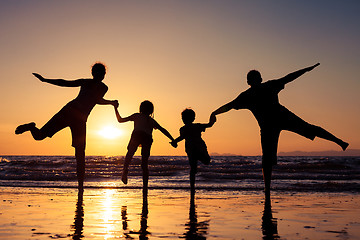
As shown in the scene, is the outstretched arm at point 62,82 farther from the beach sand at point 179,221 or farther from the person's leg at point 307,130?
the person's leg at point 307,130

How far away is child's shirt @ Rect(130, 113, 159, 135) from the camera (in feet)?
29.3

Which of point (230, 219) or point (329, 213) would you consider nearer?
point (230, 219)

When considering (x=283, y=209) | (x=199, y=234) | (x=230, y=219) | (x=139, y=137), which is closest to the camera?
(x=199, y=234)

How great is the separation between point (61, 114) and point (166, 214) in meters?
2.84

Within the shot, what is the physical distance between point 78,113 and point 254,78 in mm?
3291

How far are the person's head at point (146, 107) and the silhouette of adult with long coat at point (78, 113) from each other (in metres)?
0.88

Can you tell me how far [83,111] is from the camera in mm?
8141

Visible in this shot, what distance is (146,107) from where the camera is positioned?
29.8ft

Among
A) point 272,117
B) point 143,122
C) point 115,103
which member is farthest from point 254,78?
point 115,103

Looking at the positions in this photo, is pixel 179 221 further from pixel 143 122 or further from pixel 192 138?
pixel 192 138

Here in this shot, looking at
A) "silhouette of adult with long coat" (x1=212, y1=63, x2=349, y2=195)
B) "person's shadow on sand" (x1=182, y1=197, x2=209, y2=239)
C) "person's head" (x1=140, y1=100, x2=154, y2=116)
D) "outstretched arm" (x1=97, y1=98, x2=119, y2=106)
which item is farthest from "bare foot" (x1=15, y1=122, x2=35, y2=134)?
"silhouette of adult with long coat" (x1=212, y1=63, x2=349, y2=195)

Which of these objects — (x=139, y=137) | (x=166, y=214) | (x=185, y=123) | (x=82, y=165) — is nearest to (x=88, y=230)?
(x=166, y=214)

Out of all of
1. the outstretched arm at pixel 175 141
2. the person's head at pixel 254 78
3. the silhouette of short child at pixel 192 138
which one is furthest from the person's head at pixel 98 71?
the person's head at pixel 254 78

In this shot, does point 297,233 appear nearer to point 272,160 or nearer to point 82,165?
point 272,160
